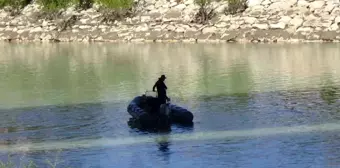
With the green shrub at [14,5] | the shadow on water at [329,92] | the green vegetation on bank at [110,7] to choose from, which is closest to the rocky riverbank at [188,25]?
the green vegetation on bank at [110,7]

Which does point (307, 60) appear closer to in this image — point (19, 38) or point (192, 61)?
point (192, 61)

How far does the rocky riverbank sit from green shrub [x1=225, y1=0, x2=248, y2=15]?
1.75 feet

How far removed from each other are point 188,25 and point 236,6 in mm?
5316

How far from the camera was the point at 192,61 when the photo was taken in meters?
51.2

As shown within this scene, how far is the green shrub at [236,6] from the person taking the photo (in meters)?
70.0

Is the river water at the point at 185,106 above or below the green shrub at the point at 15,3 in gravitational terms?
below

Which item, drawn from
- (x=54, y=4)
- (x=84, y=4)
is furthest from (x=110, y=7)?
(x=54, y=4)

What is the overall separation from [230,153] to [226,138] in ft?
7.05

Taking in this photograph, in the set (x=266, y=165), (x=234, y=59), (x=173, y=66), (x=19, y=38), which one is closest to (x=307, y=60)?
(x=234, y=59)

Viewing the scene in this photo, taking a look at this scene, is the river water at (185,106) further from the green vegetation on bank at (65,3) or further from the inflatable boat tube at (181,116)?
the green vegetation on bank at (65,3)

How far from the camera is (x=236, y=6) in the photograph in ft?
231

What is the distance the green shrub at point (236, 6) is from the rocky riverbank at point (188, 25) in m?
0.53

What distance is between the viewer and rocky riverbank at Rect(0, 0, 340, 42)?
6431cm

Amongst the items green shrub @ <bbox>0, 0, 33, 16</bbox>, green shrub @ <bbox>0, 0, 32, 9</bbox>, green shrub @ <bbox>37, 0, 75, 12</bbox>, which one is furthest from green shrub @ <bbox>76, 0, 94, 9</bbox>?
green shrub @ <bbox>0, 0, 32, 9</bbox>
